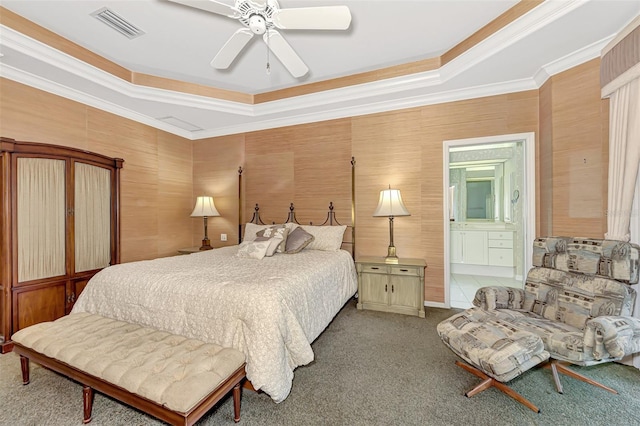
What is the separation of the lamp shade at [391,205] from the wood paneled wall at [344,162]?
0.28 meters

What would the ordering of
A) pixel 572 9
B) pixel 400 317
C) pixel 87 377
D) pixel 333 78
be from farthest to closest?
pixel 333 78, pixel 400 317, pixel 572 9, pixel 87 377

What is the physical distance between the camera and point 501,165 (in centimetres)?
557

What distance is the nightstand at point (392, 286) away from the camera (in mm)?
3162

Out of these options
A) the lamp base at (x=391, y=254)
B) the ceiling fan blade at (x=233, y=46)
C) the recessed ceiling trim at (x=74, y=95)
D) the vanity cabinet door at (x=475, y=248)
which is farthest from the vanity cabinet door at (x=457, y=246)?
the recessed ceiling trim at (x=74, y=95)

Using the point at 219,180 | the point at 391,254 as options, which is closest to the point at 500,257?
the point at 391,254

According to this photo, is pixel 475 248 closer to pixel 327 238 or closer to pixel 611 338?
pixel 327 238

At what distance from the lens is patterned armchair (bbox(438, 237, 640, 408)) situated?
161 centimetres

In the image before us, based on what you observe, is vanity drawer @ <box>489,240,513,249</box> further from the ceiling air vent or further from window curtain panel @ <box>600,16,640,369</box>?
the ceiling air vent

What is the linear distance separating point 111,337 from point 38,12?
2.80 metres

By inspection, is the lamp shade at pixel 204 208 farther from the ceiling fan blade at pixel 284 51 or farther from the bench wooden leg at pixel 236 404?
the bench wooden leg at pixel 236 404

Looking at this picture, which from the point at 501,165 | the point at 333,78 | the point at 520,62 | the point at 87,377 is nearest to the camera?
the point at 87,377

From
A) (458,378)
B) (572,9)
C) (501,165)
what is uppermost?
(572,9)

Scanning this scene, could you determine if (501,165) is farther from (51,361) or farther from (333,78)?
(51,361)

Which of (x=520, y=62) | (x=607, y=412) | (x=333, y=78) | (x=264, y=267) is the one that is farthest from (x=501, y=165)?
(x=264, y=267)
